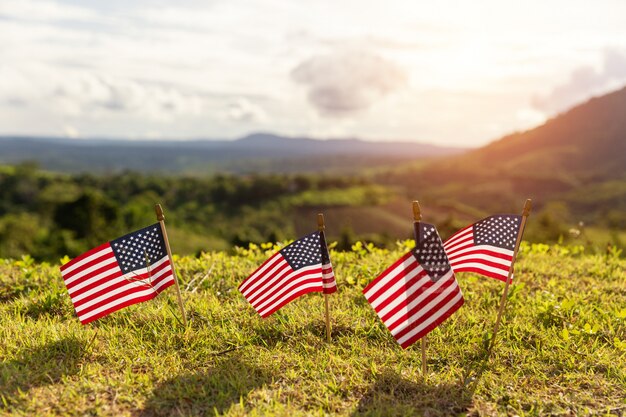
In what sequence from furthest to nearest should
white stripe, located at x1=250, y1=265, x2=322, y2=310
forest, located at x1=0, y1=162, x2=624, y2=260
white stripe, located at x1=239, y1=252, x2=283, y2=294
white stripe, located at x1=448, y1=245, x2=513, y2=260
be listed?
forest, located at x1=0, y1=162, x2=624, y2=260 → white stripe, located at x1=239, y1=252, x2=283, y2=294 → white stripe, located at x1=250, y1=265, x2=322, y2=310 → white stripe, located at x1=448, y1=245, x2=513, y2=260

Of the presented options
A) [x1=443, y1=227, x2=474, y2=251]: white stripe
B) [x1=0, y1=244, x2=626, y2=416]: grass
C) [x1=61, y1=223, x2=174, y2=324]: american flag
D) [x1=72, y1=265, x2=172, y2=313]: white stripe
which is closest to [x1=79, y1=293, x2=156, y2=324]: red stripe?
[x1=61, y1=223, x2=174, y2=324]: american flag

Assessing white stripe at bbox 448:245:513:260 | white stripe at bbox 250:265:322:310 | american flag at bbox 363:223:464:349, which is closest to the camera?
american flag at bbox 363:223:464:349

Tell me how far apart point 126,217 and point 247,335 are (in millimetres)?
81440

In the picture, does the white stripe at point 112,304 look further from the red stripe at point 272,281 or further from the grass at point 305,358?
the red stripe at point 272,281

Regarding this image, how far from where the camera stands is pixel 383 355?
5.17 meters

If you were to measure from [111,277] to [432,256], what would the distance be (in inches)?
135

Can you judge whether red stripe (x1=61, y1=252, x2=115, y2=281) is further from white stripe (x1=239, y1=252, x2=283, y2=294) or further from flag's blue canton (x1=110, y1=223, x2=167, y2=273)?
white stripe (x1=239, y1=252, x2=283, y2=294)

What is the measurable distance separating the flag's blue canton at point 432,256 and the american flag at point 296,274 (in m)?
1.10

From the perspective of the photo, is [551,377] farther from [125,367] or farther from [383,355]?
[125,367]

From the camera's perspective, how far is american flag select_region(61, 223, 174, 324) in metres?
5.27

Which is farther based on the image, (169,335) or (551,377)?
(169,335)

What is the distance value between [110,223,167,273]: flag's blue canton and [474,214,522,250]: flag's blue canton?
347 cm

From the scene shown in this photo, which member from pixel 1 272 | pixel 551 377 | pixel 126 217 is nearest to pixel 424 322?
pixel 551 377

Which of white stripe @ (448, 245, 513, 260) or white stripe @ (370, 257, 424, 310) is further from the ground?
white stripe @ (448, 245, 513, 260)
